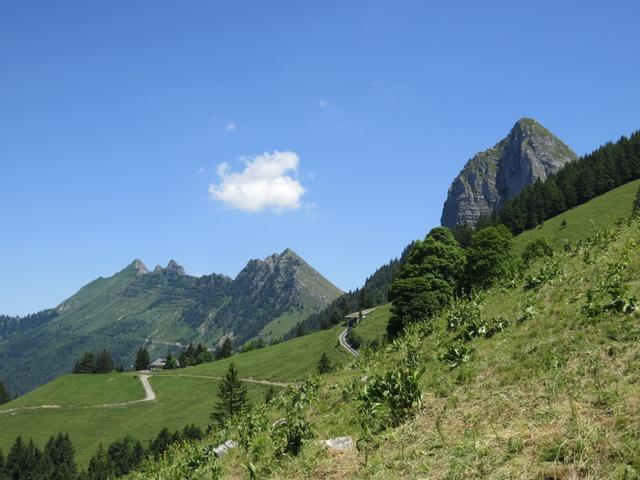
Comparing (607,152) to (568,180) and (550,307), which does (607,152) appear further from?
(550,307)

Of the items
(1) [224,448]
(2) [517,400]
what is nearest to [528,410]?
(2) [517,400]

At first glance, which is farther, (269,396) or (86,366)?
(86,366)

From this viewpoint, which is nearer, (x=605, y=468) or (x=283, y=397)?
(x=605, y=468)

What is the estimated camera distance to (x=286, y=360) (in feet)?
412

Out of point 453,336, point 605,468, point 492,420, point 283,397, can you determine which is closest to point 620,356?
point 492,420

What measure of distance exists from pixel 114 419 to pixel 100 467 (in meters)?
32.7

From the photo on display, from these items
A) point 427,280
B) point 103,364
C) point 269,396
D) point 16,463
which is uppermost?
point 427,280

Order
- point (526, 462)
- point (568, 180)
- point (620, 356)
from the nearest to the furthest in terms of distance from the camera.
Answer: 1. point (526, 462)
2. point (620, 356)
3. point (568, 180)

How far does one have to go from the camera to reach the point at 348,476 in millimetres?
8602

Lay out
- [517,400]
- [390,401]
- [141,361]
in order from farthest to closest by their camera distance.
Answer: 1. [141,361]
2. [390,401]
3. [517,400]

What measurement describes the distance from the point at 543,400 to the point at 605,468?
9.52 ft

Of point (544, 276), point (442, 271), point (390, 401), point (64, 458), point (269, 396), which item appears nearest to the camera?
point (390, 401)

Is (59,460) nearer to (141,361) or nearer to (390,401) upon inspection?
(141,361)

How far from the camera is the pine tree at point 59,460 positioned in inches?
3162
